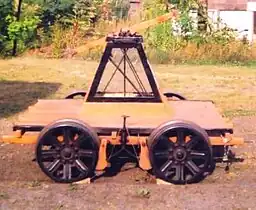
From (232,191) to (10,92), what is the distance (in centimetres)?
746

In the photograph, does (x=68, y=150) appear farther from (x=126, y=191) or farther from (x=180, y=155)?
(x=180, y=155)

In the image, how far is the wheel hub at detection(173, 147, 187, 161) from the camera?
688 centimetres

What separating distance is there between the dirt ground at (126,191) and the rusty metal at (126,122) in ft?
0.62

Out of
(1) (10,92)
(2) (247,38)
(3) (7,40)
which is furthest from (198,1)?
(1) (10,92)

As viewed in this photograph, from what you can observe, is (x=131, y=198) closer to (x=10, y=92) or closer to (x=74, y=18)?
(x=10, y=92)

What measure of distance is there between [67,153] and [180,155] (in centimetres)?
102

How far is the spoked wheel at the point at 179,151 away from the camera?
22.4 feet

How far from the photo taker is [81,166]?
22.7 feet

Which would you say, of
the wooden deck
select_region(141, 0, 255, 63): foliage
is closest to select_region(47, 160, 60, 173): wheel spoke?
the wooden deck

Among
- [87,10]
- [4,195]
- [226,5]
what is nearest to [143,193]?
[4,195]

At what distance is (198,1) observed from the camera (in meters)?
21.0

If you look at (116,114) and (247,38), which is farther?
(247,38)

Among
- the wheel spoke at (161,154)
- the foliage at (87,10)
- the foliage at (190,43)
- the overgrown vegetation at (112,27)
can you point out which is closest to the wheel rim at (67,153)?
the wheel spoke at (161,154)

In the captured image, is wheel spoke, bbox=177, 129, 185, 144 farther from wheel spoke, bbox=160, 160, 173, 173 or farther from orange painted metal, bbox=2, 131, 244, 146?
wheel spoke, bbox=160, 160, 173, 173
